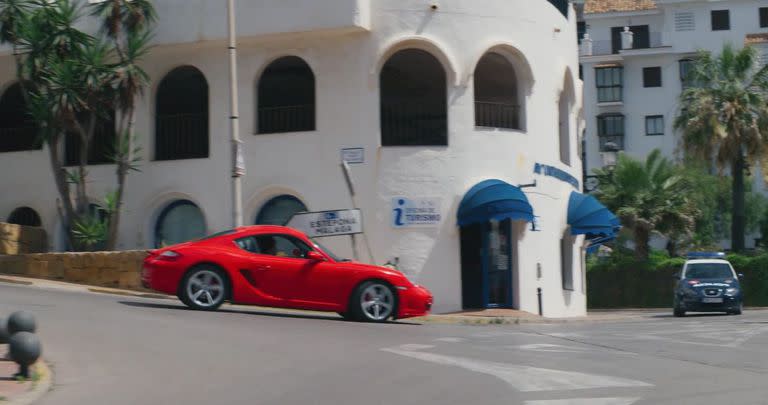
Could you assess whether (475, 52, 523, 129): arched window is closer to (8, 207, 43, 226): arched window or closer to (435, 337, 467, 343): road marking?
(8, 207, 43, 226): arched window

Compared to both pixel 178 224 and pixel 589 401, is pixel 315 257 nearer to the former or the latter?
pixel 589 401

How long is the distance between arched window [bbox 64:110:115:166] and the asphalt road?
10590mm

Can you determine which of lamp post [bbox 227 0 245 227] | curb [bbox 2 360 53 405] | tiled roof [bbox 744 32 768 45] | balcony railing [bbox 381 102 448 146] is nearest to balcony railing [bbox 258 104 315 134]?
balcony railing [bbox 381 102 448 146]

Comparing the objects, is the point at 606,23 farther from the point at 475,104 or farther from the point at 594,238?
the point at 475,104

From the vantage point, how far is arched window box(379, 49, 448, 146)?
27.2 metres

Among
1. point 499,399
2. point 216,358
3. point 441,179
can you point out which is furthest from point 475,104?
point 499,399

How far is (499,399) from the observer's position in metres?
10.4

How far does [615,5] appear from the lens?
6950 cm

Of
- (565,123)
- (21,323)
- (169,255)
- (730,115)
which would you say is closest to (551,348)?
(169,255)

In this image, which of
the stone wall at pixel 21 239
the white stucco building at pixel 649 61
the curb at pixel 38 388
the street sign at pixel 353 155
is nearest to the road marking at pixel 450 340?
the curb at pixel 38 388

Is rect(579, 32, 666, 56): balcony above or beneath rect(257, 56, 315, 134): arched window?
above

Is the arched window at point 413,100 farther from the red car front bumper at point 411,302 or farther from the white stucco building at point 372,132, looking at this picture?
the red car front bumper at point 411,302

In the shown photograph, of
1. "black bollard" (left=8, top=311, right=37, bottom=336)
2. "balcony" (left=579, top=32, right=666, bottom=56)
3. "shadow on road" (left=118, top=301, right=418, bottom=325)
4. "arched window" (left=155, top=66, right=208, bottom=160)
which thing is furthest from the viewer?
"balcony" (left=579, top=32, right=666, bottom=56)

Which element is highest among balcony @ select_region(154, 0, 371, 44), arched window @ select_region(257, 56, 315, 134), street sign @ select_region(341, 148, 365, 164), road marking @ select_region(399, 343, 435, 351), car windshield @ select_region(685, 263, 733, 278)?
balcony @ select_region(154, 0, 371, 44)
